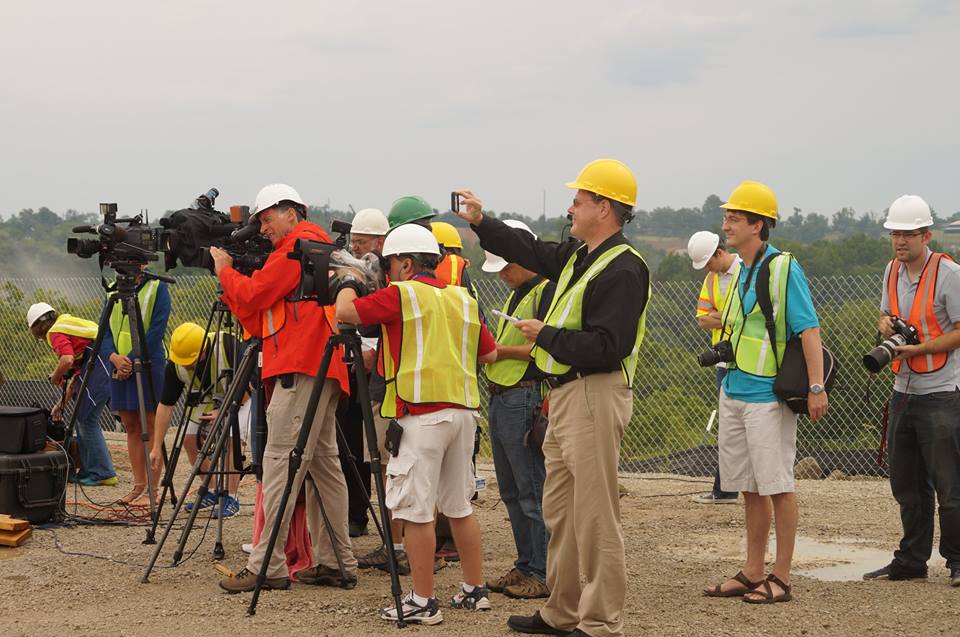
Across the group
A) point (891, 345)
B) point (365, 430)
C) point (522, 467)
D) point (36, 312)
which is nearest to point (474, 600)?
point (522, 467)

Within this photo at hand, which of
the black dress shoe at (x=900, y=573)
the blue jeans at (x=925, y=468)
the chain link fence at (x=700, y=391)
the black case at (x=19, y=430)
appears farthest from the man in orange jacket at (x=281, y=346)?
the chain link fence at (x=700, y=391)

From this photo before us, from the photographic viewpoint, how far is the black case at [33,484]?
8367 mm

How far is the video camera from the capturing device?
5879 mm

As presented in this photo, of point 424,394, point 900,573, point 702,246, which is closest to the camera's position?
point 424,394

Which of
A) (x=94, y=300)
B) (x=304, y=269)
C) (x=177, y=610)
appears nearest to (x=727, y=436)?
(x=304, y=269)

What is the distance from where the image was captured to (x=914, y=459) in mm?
6949

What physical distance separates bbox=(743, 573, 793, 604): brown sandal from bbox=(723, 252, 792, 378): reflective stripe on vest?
113cm

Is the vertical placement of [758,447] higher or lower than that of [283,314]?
lower

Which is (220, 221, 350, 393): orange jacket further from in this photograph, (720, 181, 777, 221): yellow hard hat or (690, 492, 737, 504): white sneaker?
(690, 492, 737, 504): white sneaker

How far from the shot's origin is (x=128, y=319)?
9.13 m

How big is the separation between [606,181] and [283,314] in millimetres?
2166

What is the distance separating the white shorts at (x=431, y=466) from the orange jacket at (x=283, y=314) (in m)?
0.96

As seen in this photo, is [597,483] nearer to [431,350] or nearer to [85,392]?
[431,350]

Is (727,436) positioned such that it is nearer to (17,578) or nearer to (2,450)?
(17,578)
